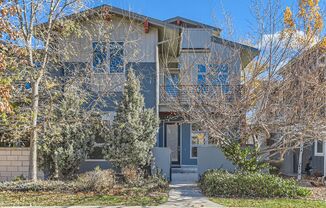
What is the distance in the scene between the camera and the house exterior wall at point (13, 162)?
16234 millimetres

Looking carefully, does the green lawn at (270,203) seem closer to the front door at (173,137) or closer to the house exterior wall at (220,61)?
the house exterior wall at (220,61)

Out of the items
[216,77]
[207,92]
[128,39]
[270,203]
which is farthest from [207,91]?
[128,39]

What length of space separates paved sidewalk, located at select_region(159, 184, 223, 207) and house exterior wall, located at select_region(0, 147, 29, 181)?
6.78m

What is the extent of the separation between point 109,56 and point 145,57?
1855 millimetres

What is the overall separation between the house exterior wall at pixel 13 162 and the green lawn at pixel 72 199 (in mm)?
4227

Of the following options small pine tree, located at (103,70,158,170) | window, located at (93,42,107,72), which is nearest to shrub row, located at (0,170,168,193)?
small pine tree, located at (103,70,158,170)

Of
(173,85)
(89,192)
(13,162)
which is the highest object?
(173,85)

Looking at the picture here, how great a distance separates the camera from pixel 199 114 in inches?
543

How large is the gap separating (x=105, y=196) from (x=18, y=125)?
165 inches

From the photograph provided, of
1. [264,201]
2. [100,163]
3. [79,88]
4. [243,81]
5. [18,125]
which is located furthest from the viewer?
[100,163]

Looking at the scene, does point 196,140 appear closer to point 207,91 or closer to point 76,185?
point 207,91

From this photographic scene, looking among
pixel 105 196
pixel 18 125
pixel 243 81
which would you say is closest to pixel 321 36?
pixel 243 81

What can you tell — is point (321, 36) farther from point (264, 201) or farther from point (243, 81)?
point (264, 201)

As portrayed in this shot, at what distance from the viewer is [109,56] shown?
653 inches
